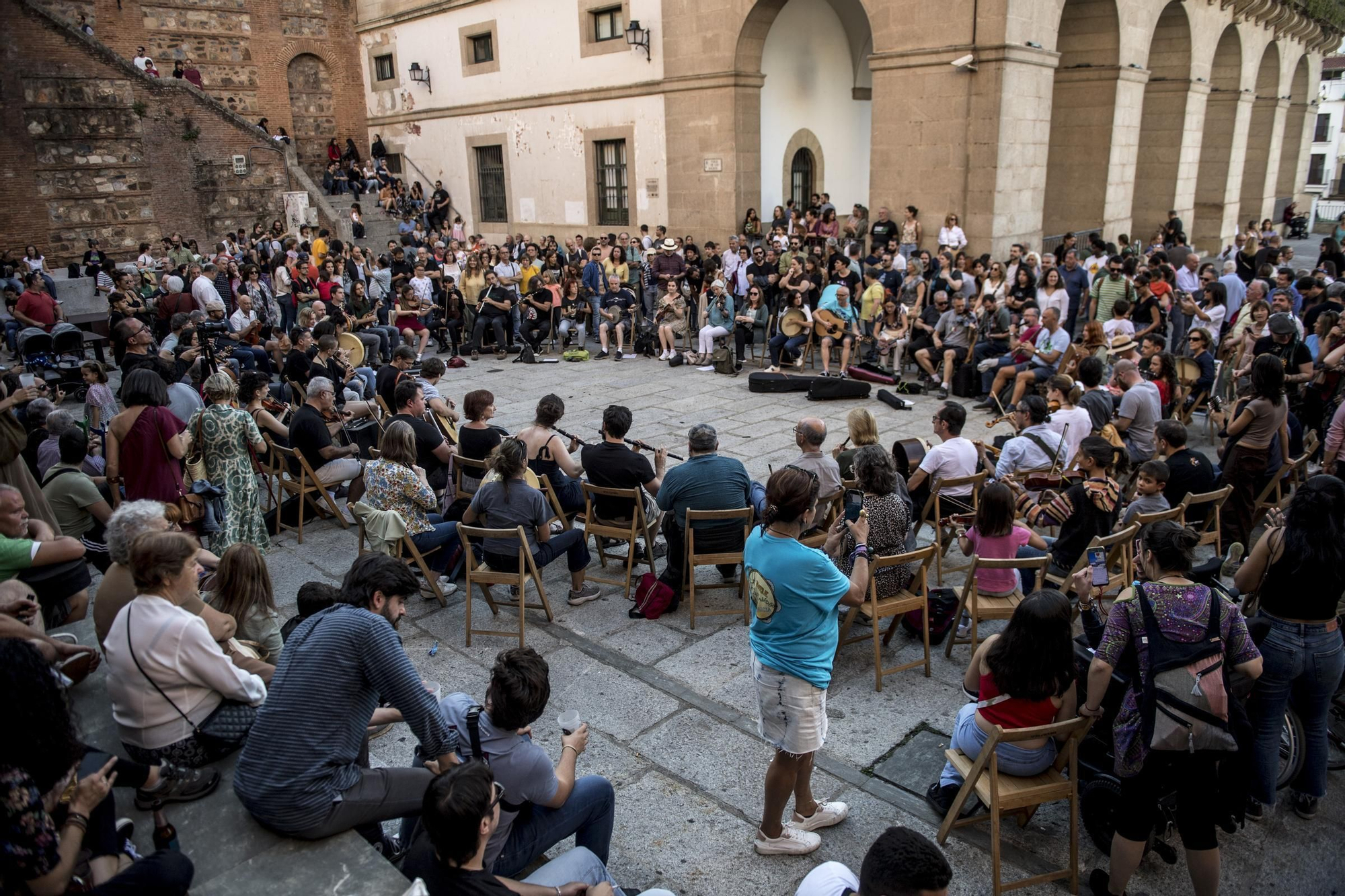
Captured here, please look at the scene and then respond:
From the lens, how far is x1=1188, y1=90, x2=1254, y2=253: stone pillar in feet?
65.5

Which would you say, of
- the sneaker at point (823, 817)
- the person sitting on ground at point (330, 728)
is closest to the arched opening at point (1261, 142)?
the sneaker at point (823, 817)

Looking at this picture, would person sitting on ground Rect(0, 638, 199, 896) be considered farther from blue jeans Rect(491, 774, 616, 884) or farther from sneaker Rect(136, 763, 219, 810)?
blue jeans Rect(491, 774, 616, 884)

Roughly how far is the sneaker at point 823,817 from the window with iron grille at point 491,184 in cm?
1876

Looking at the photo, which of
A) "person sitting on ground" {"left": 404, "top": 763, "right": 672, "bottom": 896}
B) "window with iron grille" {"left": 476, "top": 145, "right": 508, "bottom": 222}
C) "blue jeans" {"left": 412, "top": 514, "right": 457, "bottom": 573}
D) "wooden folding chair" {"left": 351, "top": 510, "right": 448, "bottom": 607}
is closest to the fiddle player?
"blue jeans" {"left": 412, "top": 514, "right": 457, "bottom": 573}

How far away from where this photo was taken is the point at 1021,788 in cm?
317

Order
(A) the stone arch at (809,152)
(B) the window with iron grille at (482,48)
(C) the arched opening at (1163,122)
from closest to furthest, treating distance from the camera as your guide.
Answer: (A) the stone arch at (809,152), (C) the arched opening at (1163,122), (B) the window with iron grille at (482,48)

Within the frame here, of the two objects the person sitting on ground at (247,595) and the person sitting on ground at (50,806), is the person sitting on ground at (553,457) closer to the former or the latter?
the person sitting on ground at (247,595)

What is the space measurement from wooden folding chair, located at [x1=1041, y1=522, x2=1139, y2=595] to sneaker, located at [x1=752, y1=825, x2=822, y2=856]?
1.79 m

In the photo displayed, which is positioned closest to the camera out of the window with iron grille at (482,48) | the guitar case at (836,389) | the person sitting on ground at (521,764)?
the person sitting on ground at (521,764)

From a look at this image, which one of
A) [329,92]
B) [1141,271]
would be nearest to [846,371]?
[1141,271]

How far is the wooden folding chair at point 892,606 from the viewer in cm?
437

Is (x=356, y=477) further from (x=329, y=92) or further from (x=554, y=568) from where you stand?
(x=329, y=92)

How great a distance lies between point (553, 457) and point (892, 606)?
8.18 feet

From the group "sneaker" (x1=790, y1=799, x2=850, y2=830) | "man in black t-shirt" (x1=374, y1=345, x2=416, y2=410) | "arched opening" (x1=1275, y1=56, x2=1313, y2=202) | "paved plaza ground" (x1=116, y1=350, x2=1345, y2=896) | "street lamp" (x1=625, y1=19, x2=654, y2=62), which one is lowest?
"paved plaza ground" (x1=116, y1=350, x2=1345, y2=896)
